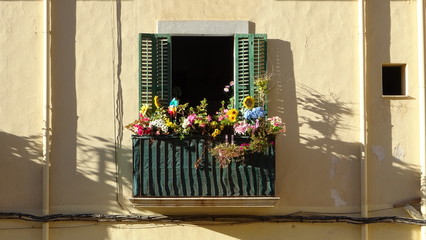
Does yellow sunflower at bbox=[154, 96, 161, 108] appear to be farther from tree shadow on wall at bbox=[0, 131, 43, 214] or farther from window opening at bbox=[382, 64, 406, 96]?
window opening at bbox=[382, 64, 406, 96]

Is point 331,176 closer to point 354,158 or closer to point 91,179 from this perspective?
point 354,158

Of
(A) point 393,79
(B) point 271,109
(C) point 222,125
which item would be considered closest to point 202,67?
(B) point 271,109

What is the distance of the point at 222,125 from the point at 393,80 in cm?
271

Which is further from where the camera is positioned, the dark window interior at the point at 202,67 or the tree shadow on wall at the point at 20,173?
the dark window interior at the point at 202,67

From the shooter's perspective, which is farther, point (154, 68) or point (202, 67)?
point (202, 67)

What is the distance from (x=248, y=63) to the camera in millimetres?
11117

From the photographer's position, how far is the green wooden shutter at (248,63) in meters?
11.1

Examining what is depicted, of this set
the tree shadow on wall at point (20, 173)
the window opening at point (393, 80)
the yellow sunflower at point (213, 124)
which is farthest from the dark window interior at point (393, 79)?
the tree shadow on wall at point (20, 173)

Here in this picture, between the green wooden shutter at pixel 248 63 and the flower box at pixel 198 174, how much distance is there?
80 cm

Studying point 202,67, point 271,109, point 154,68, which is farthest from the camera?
point 202,67

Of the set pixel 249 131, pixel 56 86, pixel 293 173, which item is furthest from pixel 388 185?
pixel 56 86

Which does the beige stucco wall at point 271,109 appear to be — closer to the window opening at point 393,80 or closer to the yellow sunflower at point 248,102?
the window opening at point 393,80

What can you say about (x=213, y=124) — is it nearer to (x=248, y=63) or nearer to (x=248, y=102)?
(x=248, y=102)

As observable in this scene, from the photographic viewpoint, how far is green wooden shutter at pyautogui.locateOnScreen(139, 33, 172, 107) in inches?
434
